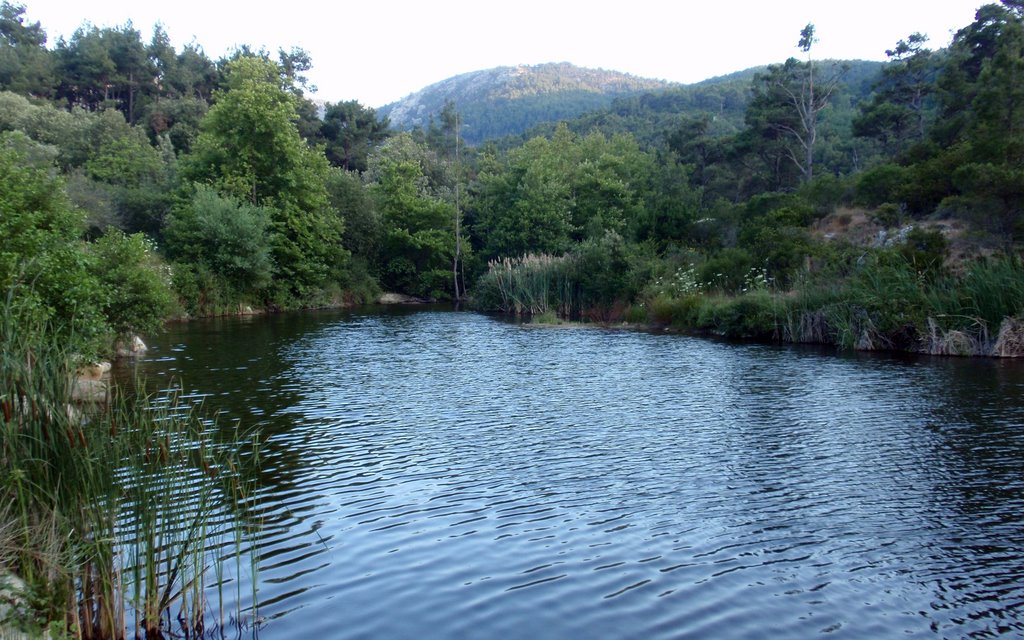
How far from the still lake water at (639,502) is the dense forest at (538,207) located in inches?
156

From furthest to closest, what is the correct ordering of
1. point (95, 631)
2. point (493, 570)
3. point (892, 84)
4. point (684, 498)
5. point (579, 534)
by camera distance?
point (892, 84) → point (684, 498) → point (579, 534) → point (493, 570) → point (95, 631)

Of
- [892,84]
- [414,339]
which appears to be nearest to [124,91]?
[414,339]

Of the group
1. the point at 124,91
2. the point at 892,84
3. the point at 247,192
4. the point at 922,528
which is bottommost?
the point at 922,528

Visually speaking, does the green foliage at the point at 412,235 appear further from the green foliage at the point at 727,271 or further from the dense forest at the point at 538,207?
the green foliage at the point at 727,271

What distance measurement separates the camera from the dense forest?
19438 mm

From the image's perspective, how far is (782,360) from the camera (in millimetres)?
19453

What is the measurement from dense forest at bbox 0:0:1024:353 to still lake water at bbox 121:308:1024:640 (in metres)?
3.95

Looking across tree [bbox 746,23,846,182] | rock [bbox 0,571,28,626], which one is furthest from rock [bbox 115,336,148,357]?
tree [bbox 746,23,846,182]

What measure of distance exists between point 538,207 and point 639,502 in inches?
1585

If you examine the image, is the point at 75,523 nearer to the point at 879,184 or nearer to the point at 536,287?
the point at 536,287

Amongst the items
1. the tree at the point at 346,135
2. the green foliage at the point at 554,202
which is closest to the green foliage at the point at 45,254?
the green foliage at the point at 554,202

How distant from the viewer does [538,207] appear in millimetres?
47781

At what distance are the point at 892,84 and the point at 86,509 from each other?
53.1 m

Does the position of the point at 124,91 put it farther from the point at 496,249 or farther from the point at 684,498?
the point at 684,498
